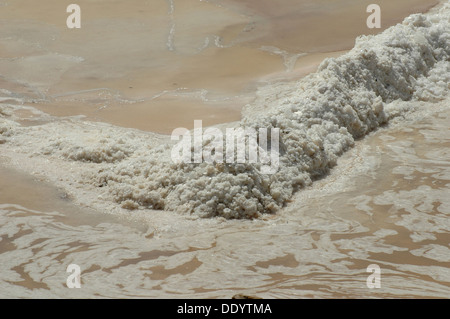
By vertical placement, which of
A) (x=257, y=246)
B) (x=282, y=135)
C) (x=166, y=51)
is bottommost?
(x=257, y=246)

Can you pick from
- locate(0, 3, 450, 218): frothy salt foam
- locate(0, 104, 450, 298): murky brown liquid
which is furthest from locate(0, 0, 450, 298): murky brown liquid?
locate(0, 3, 450, 218): frothy salt foam

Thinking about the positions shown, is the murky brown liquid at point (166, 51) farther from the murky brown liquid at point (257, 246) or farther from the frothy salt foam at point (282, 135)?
the murky brown liquid at point (257, 246)

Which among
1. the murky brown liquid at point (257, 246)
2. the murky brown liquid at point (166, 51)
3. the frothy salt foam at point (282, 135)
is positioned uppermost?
the murky brown liquid at point (166, 51)

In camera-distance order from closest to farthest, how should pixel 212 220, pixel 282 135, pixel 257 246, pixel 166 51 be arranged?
pixel 257 246 < pixel 212 220 < pixel 282 135 < pixel 166 51

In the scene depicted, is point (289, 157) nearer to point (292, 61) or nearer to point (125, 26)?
point (292, 61)

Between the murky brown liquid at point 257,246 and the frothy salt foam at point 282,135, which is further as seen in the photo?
the frothy salt foam at point 282,135

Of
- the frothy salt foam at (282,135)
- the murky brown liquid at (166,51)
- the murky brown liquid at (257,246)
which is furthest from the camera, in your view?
the murky brown liquid at (166,51)

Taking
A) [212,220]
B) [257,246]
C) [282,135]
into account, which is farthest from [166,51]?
[257,246]

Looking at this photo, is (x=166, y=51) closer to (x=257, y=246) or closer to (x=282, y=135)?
(x=282, y=135)

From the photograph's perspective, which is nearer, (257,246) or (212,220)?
(257,246)

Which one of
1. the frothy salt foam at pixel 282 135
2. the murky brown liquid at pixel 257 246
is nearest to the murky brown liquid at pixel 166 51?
the frothy salt foam at pixel 282 135
